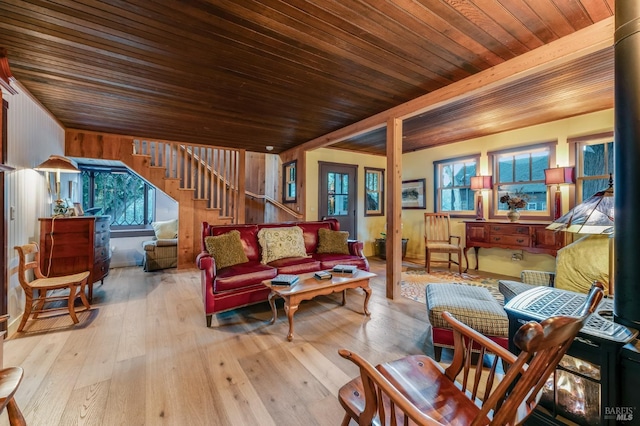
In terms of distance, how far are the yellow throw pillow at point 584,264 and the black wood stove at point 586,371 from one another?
742mm

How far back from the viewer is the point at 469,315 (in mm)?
1942

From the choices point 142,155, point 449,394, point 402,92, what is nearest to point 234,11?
point 402,92

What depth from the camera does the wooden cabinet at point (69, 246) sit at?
297 cm

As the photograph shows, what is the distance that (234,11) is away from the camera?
1.77 metres

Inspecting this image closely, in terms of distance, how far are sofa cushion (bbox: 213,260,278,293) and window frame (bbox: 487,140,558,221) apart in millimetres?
4196

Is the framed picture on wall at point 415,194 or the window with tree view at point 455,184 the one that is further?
the framed picture on wall at point 415,194

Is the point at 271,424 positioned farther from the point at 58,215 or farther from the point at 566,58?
the point at 58,215

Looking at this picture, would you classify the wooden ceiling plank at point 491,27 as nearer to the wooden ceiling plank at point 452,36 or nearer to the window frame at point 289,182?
the wooden ceiling plank at point 452,36

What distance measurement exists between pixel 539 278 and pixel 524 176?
2.85 m

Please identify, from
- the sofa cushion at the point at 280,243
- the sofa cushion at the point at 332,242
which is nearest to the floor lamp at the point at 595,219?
the sofa cushion at the point at 332,242

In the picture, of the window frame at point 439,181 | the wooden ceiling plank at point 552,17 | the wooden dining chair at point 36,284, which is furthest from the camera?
the window frame at point 439,181

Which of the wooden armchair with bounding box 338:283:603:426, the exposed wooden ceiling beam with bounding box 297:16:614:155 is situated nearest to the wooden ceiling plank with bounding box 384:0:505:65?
the exposed wooden ceiling beam with bounding box 297:16:614:155

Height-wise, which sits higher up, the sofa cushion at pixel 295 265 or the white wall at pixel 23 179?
the white wall at pixel 23 179

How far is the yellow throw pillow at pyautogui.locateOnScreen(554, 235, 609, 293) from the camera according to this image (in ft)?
6.27
